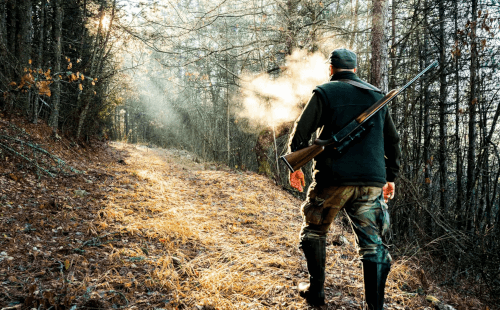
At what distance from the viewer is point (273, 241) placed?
13.6 feet

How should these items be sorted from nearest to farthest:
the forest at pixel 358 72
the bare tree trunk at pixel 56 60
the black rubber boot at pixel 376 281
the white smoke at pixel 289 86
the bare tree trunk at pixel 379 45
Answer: the black rubber boot at pixel 376 281 → the bare tree trunk at pixel 379 45 → the forest at pixel 358 72 → the white smoke at pixel 289 86 → the bare tree trunk at pixel 56 60

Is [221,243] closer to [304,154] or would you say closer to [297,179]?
[297,179]

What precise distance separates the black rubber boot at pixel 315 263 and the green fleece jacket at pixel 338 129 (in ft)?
1.68

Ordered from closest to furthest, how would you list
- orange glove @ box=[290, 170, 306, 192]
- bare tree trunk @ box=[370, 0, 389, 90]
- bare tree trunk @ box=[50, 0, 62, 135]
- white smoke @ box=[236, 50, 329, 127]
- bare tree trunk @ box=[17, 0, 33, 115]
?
orange glove @ box=[290, 170, 306, 192], bare tree trunk @ box=[370, 0, 389, 90], bare tree trunk @ box=[17, 0, 33, 115], white smoke @ box=[236, 50, 329, 127], bare tree trunk @ box=[50, 0, 62, 135]

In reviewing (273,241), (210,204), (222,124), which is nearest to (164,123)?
(222,124)

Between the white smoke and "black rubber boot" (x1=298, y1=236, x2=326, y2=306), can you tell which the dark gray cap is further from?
the white smoke

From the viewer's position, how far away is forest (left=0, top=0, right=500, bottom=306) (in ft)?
18.4

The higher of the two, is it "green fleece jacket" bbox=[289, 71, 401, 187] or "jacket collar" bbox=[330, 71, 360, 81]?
"jacket collar" bbox=[330, 71, 360, 81]

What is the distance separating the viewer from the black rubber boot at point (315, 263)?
2408mm

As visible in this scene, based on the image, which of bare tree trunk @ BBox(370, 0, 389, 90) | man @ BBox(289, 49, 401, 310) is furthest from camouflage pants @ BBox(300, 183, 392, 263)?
bare tree trunk @ BBox(370, 0, 389, 90)

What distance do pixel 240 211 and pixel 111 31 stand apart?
7543mm

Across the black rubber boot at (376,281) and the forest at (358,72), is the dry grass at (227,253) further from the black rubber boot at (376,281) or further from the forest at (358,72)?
the forest at (358,72)

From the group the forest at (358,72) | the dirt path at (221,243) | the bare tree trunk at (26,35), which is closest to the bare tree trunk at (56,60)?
the forest at (358,72)

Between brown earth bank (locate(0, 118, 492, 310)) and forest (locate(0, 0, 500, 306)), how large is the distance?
1.70 meters
